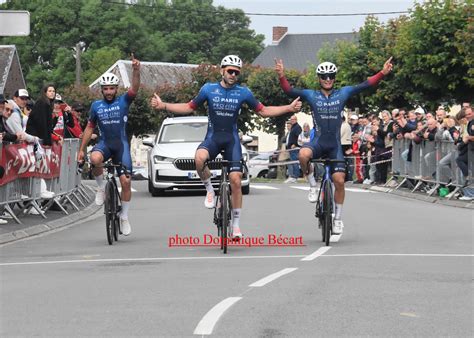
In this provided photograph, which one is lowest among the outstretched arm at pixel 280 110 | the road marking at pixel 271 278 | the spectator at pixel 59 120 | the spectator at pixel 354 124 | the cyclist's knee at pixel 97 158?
the road marking at pixel 271 278

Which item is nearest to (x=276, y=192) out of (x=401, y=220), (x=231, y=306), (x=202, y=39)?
(x=401, y=220)

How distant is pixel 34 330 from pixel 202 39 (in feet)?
380

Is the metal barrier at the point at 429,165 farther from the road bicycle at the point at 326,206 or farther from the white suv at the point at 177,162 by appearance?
the road bicycle at the point at 326,206

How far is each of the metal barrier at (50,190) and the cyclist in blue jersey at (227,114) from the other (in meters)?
4.69

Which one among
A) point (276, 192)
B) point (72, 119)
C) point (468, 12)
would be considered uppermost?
point (468, 12)

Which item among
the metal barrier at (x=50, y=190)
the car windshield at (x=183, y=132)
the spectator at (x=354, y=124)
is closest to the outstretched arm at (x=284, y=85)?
the metal barrier at (x=50, y=190)

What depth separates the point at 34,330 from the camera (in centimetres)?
857

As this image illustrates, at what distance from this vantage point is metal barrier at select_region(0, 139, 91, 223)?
19.2m

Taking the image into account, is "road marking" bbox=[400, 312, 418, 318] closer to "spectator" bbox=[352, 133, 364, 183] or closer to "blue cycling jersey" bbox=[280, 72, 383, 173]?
"blue cycling jersey" bbox=[280, 72, 383, 173]

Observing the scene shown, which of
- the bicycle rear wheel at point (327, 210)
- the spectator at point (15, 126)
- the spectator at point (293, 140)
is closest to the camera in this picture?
the bicycle rear wheel at point (327, 210)

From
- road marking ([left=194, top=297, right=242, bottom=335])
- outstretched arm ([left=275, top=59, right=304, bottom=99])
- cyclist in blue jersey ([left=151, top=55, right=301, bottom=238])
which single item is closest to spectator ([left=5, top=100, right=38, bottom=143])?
cyclist in blue jersey ([left=151, top=55, right=301, bottom=238])

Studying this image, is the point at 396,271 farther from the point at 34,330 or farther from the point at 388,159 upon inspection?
the point at 388,159

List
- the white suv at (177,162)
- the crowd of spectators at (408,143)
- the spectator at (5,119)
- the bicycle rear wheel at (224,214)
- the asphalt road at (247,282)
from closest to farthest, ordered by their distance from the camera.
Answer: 1. the asphalt road at (247,282)
2. the bicycle rear wheel at (224,214)
3. the spectator at (5,119)
4. the crowd of spectators at (408,143)
5. the white suv at (177,162)

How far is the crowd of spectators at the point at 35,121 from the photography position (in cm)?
1922
